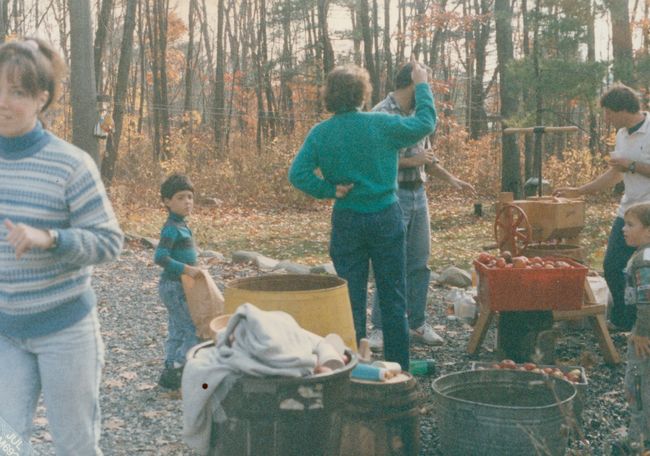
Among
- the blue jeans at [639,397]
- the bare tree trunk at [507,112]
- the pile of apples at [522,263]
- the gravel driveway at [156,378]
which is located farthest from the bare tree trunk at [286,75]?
the blue jeans at [639,397]

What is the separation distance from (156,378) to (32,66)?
11.4 feet

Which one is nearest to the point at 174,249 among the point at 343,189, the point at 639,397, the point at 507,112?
the point at 343,189

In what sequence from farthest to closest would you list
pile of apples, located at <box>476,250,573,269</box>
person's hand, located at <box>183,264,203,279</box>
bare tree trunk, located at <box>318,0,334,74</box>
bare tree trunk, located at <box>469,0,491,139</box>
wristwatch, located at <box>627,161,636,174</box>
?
1. bare tree trunk, located at <box>469,0,491,139</box>
2. bare tree trunk, located at <box>318,0,334,74</box>
3. wristwatch, located at <box>627,161,636,174</box>
4. pile of apples, located at <box>476,250,573,269</box>
5. person's hand, located at <box>183,264,203,279</box>

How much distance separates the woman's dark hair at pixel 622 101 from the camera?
6039 millimetres

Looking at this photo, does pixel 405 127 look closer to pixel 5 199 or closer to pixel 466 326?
pixel 5 199

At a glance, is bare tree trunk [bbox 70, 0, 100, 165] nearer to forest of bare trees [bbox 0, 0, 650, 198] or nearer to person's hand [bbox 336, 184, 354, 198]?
forest of bare trees [bbox 0, 0, 650, 198]

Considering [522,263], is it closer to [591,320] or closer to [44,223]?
[591,320]

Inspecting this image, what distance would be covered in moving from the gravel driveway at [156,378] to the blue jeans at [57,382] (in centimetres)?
163

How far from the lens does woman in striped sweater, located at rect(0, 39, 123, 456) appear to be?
2.62 meters

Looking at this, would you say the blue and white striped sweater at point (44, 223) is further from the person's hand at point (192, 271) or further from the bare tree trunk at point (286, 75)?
the bare tree trunk at point (286, 75)

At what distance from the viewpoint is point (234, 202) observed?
19594 mm

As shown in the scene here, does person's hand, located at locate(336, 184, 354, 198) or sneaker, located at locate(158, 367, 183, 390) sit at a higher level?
person's hand, located at locate(336, 184, 354, 198)

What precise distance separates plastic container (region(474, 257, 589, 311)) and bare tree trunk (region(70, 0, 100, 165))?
8881 mm

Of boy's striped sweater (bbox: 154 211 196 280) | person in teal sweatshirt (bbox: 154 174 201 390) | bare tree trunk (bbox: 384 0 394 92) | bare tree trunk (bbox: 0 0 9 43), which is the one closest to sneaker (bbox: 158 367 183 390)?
person in teal sweatshirt (bbox: 154 174 201 390)
